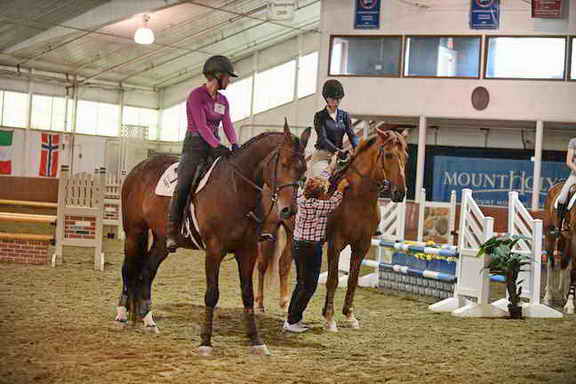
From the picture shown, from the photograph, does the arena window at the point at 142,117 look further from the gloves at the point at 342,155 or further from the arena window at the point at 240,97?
the gloves at the point at 342,155

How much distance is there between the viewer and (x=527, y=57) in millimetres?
19703

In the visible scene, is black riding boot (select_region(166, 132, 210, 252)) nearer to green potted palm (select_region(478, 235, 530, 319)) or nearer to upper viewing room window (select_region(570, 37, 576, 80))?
green potted palm (select_region(478, 235, 530, 319))

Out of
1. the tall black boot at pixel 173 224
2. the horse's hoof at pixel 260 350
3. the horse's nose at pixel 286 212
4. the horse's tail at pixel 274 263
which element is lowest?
the horse's hoof at pixel 260 350

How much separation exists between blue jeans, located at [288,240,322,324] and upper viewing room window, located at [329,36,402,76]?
14.8m

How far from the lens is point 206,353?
18.0 feet

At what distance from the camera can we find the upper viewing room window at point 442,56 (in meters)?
20.2

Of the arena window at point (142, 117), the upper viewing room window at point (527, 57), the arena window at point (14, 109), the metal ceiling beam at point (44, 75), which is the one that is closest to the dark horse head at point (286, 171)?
the upper viewing room window at point (527, 57)

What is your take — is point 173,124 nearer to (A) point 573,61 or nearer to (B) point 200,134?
(A) point 573,61

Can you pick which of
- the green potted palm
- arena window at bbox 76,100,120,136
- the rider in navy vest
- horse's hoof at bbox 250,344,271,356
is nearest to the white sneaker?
horse's hoof at bbox 250,344,271,356

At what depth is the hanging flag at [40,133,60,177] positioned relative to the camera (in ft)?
88.8

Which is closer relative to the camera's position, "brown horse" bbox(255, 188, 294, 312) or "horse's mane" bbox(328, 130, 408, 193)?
"horse's mane" bbox(328, 130, 408, 193)

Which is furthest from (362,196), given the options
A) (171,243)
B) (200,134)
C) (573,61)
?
(573,61)

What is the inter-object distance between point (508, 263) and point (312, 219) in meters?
2.82

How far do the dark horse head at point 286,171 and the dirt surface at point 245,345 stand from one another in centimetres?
120
